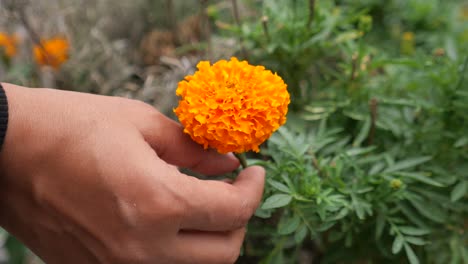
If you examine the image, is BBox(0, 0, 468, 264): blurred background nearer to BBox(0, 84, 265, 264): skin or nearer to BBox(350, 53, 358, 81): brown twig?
BBox(350, 53, 358, 81): brown twig

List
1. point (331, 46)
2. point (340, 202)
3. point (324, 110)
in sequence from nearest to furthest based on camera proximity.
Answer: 1. point (340, 202)
2. point (324, 110)
3. point (331, 46)

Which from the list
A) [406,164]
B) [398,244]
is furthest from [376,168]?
[398,244]

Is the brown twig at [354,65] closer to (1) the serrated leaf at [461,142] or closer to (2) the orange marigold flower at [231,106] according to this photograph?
(1) the serrated leaf at [461,142]

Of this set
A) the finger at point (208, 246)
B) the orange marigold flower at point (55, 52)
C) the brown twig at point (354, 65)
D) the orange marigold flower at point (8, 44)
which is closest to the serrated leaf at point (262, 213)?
the finger at point (208, 246)

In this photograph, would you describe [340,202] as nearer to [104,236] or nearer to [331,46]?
[104,236]

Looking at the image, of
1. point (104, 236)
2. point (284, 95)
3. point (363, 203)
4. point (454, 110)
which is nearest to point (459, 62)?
point (454, 110)

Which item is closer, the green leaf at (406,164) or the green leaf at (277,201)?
the green leaf at (277,201)
